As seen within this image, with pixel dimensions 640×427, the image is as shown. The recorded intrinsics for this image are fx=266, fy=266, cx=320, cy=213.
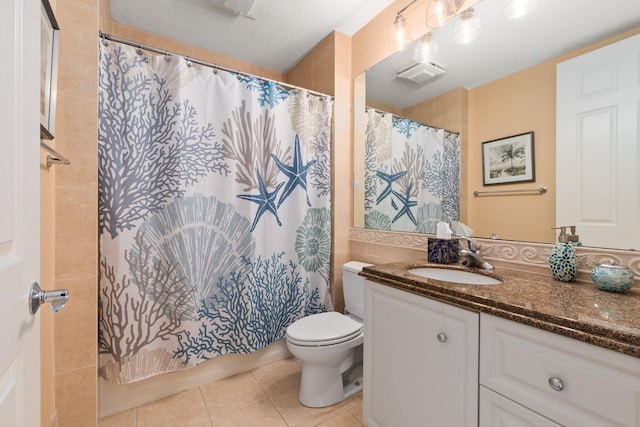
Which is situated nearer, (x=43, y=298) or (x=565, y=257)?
(x=43, y=298)

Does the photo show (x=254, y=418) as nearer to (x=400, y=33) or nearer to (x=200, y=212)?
(x=200, y=212)

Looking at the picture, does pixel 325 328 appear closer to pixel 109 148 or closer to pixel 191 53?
pixel 109 148

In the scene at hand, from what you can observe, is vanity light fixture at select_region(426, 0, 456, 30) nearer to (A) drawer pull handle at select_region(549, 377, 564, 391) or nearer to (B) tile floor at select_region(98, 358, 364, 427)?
(A) drawer pull handle at select_region(549, 377, 564, 391)

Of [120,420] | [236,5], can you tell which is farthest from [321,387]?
[236,5]

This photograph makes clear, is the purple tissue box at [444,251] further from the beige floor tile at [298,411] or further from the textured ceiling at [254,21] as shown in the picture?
the textured ceiling at [254,21]

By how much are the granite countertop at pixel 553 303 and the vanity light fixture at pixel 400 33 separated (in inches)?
55.5

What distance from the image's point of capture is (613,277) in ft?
2.83

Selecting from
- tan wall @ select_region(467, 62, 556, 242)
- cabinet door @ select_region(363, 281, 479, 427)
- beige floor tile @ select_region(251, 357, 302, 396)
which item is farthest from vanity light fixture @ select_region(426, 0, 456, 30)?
beige floor tile @ select_region(251, 357, 302, 396)

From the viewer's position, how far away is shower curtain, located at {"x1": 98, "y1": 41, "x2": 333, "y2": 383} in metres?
1.37

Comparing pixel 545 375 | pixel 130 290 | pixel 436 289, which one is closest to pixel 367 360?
pixel 436 289

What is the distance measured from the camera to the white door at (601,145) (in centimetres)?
91

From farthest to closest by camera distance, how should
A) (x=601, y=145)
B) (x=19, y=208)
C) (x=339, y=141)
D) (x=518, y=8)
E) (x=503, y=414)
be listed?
(x=339, y=141) < (x=518, y=8) < (x=601, y=145) < (x=503, y=414) < (x=19, y=208)

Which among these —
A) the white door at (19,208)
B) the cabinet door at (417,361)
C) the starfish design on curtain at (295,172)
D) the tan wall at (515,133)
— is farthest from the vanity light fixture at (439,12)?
the white door at (19,208)

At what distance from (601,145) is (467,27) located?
882 mm
